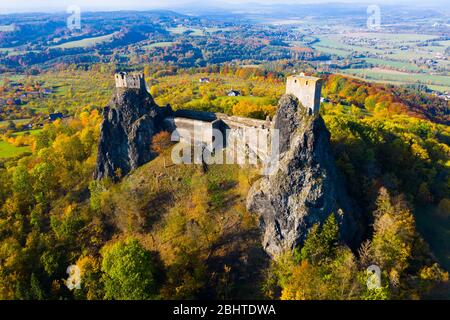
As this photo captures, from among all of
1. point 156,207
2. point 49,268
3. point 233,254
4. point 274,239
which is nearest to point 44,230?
point 49,268

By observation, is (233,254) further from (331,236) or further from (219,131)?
(219,131)

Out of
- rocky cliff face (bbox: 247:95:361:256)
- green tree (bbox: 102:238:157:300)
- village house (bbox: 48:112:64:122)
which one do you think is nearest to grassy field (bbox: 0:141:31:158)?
village house (bbox: 48:112:64:122)

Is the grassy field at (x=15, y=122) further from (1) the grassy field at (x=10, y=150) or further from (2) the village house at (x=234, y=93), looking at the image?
(2) the village house at (x=234, y=93)

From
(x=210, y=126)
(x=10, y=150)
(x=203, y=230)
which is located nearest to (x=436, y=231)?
(x=203, y=230)

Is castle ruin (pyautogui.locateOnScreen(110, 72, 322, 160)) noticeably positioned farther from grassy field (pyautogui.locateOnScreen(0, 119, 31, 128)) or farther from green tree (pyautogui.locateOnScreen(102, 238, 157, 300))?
grassy field (pyautogui.locateOnScreen(0, 119, 31, 128))

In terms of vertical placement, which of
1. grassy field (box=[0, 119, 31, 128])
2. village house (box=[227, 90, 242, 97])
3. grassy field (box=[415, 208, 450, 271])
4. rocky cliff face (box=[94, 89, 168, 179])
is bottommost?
grassy field (box=[415, 208, 450, 271])

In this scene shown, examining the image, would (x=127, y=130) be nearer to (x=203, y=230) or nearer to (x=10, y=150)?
(x=203, y=230)

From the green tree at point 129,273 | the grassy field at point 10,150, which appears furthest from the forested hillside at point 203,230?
the grassy field at point 10,150
